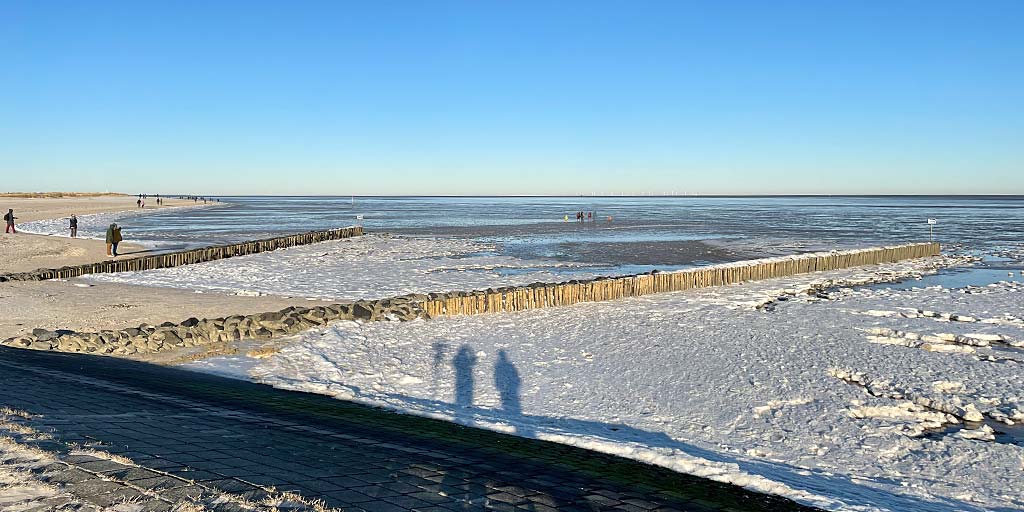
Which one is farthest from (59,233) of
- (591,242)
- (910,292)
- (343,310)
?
(910,292)

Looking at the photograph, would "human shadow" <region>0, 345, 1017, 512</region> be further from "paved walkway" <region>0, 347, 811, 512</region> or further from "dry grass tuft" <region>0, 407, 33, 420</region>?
"dry grass tuft" <region>0, 407, 33, 420</region>

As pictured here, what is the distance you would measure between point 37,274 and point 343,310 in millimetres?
12291

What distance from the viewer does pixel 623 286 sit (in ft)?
64.5

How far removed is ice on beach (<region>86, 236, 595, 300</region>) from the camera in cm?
2173

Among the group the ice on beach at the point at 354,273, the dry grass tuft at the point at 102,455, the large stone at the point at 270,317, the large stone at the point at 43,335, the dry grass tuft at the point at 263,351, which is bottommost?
the ice on beach at the point at 354,273

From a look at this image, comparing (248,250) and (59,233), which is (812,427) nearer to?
(248,250)

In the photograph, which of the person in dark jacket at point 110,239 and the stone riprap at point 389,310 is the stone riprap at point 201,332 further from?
the person in dark jacket at point 110,239

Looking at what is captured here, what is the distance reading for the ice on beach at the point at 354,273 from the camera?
21.7 meters

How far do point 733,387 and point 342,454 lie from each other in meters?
6.05

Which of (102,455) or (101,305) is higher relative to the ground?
(102,455)

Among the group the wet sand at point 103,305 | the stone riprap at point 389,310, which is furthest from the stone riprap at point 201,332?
the wet sand at point 103,305

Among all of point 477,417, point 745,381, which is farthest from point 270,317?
point 745,381

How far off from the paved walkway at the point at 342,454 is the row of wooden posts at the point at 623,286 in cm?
755

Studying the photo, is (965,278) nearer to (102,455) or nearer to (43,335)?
(43,335)
